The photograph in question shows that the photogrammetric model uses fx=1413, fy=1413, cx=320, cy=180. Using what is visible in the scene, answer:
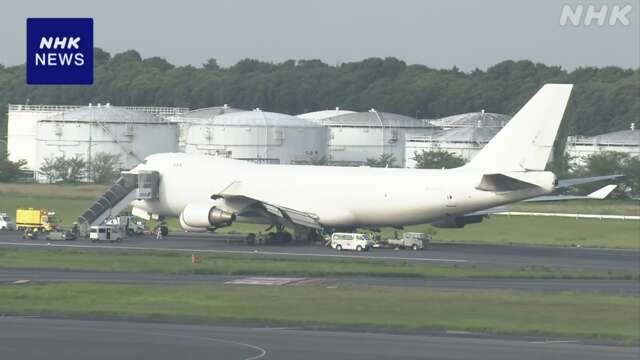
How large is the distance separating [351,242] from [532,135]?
1263cm

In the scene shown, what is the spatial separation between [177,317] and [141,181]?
45517 millimetres

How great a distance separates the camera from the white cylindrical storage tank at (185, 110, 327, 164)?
515ft

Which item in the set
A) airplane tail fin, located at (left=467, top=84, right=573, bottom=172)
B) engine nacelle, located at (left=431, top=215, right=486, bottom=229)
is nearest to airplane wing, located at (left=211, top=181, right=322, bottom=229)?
engine nacelle, located at (left=431, top=215, right=486, bottom=229)

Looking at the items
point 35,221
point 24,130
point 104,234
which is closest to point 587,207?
point 104,234

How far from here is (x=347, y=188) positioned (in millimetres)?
88750

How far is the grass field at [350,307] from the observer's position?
5088 centimetres

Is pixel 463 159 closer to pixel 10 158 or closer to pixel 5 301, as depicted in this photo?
pixel 10 158

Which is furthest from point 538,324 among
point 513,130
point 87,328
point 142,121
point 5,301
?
point 142,121

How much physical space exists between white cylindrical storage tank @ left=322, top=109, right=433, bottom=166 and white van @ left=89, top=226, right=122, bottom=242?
79.7m

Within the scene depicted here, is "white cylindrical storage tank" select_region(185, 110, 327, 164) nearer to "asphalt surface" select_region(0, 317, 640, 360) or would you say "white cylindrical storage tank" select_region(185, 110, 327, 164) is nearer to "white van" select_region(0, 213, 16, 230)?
"white van" select_region(0, 213, 16, 230)

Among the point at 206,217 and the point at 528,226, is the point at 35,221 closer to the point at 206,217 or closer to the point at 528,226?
the point at 206,217

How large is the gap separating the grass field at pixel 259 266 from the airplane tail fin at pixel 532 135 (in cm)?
1126

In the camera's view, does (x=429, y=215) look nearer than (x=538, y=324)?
No

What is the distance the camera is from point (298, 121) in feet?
532
